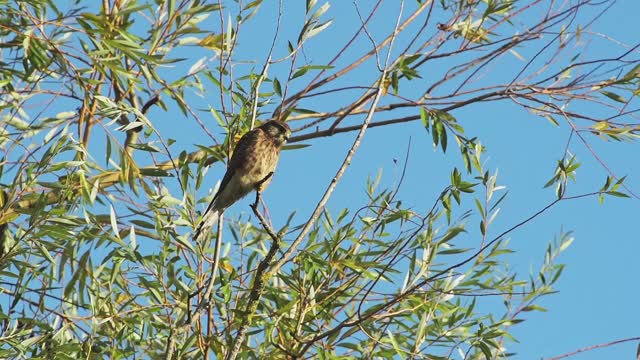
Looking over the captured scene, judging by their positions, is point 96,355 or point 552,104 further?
point 552,104

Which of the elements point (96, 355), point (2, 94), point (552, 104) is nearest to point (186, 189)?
point (96, 355)

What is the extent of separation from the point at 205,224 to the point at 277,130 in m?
0.87

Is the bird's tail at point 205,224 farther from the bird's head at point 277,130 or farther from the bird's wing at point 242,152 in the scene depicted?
the bird's head at point 277,130

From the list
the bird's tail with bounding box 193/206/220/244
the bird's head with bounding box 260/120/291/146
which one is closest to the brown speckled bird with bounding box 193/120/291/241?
the bird's head with bounding box 260/120/291/146

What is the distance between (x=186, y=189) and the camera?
430cm

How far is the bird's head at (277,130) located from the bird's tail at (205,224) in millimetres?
637

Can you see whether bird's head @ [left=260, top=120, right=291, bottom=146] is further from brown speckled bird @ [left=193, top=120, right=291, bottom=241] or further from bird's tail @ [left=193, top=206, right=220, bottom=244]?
bird's tail @ [left=193, top=206, right=220, bottom=244]

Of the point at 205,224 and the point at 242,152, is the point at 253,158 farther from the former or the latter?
the point at 205,224

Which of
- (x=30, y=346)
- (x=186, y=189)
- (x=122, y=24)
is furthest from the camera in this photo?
(x=122, y=24)

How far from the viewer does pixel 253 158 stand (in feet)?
17.2

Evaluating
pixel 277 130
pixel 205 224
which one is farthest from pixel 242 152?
pixel 205 224

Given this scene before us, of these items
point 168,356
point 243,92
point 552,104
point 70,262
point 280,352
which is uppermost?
point 552,104

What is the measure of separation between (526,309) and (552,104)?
104 cm

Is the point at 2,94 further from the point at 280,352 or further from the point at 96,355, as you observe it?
the point at 280,352
